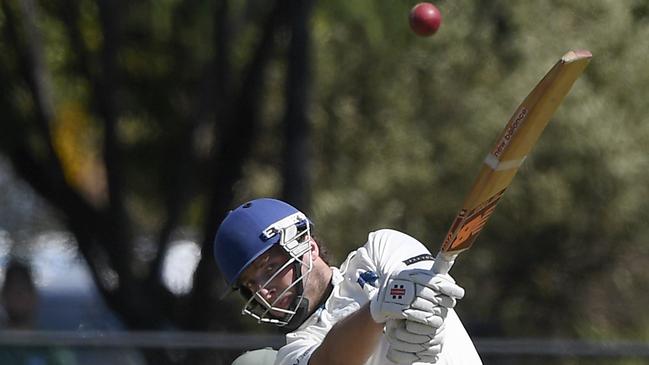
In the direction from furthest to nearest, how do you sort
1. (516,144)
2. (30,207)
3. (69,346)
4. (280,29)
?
(30,207) → (280,29) → (69,346) → (516,144)

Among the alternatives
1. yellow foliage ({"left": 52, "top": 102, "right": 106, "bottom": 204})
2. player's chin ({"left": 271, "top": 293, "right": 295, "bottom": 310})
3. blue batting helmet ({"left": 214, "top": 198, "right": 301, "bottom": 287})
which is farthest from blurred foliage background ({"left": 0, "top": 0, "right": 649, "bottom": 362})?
player's chin ({"left": 271, "top": 293, "right": 295, "bottom": 310})

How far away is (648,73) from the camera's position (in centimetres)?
1169

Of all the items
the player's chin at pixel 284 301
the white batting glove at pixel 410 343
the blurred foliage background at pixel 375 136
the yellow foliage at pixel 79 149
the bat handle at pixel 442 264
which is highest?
the bat handle at pixel 442 264

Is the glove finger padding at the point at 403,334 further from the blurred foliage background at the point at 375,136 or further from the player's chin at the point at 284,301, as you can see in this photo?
the blurred foliage background at the point at 375,136

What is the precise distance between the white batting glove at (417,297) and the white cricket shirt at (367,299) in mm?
309

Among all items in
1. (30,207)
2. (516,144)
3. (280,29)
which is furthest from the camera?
(30,207)

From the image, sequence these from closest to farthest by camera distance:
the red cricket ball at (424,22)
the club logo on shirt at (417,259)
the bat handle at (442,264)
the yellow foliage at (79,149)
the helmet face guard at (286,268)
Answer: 1. the bat handle at (442,264)
2. the club logo on shirt at (417,259)
3. the helmet face guard at (286,268)
4. the red cricket ball at (424,22)
5. the yellow foliage at (79,149)

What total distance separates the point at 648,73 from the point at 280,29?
3118 millimetres

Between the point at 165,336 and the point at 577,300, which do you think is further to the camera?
the point at 577,300

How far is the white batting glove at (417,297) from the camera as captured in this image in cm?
314

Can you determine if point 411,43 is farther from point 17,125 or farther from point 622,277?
point 17,125

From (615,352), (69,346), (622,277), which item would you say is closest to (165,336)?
(69,346)

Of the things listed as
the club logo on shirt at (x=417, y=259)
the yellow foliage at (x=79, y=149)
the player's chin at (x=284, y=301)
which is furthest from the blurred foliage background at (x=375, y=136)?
the club logo on shirt at (x=417, y=259)

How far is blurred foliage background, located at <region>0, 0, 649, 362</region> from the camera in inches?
443
